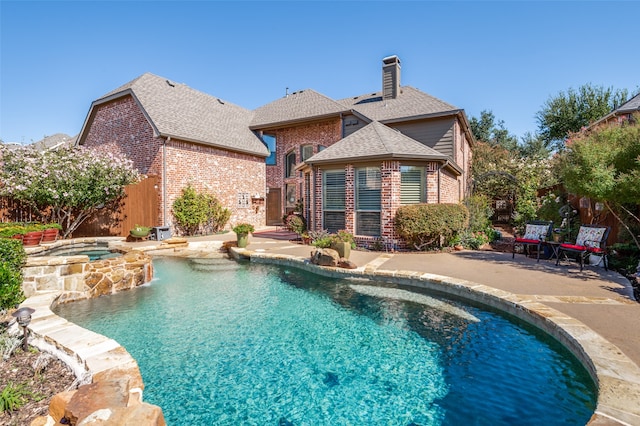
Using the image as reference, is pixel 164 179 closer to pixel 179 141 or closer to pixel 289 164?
pixel 179 141

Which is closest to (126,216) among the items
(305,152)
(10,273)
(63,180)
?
(63,180)

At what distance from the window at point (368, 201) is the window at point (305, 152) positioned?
794 cm

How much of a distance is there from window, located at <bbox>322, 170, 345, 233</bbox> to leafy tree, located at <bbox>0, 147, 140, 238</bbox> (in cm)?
839

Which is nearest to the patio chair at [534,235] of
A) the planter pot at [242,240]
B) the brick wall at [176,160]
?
the planter pot at [242,240]

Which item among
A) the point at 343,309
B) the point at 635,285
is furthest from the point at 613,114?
the point at 343,309

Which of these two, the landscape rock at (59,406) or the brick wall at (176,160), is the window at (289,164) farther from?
the landscape rock at (59,406)

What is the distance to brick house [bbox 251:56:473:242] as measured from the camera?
10.2 meters

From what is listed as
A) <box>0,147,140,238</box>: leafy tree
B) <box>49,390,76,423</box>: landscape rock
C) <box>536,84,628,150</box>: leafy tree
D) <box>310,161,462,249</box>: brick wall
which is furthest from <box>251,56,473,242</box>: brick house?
<box>49,390,76,423</box>: landscape rock

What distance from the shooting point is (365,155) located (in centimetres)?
1005

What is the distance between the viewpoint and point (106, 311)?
5516mm

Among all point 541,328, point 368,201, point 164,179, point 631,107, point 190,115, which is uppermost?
point 190,115

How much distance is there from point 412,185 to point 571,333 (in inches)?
283

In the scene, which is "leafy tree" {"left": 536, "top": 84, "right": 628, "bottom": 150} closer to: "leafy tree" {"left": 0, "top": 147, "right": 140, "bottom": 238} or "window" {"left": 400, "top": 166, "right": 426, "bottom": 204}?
"window" {"left": 400, "top": 166, "right": 426, "bottom": 204}

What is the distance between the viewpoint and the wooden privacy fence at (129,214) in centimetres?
1362
